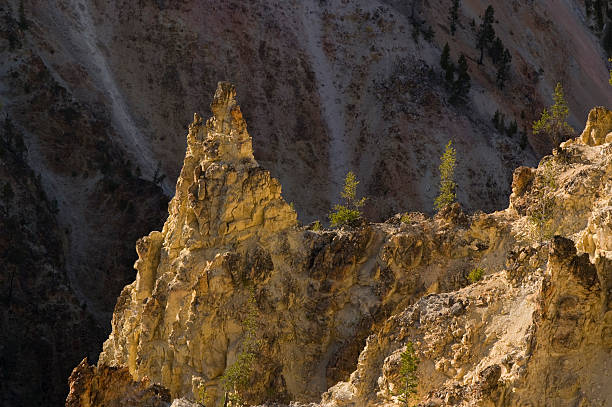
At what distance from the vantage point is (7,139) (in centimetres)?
9056

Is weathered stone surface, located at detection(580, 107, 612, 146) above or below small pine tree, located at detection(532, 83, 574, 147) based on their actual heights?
below

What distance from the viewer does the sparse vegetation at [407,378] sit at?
108 feet

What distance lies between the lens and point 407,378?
33031mm

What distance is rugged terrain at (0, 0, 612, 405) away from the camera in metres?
85.0

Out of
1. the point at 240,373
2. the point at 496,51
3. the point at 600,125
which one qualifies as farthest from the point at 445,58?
the point at 240,373

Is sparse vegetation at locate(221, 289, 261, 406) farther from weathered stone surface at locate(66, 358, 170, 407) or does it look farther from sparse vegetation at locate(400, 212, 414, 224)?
weathered stone surface at locate(66, 358, 170, 407)

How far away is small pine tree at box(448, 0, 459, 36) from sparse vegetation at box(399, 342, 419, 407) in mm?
92562

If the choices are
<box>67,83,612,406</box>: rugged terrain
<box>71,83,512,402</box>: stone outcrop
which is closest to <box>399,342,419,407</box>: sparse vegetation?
<box>67,83,612,406</box>: rugged terrain

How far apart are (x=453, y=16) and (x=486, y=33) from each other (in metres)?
5.26

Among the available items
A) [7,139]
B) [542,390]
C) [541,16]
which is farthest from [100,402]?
[541,16]

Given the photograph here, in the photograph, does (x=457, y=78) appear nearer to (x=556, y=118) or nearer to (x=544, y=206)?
(x=556, y=118)

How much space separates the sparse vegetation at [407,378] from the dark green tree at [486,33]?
3514 inches

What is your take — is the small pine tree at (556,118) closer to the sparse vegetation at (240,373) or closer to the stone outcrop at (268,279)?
the stone outcrop at (268,279)

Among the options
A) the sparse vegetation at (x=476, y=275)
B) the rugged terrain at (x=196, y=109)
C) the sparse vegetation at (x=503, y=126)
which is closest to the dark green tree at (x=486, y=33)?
the rugged terrain at (x=196, y=109)
